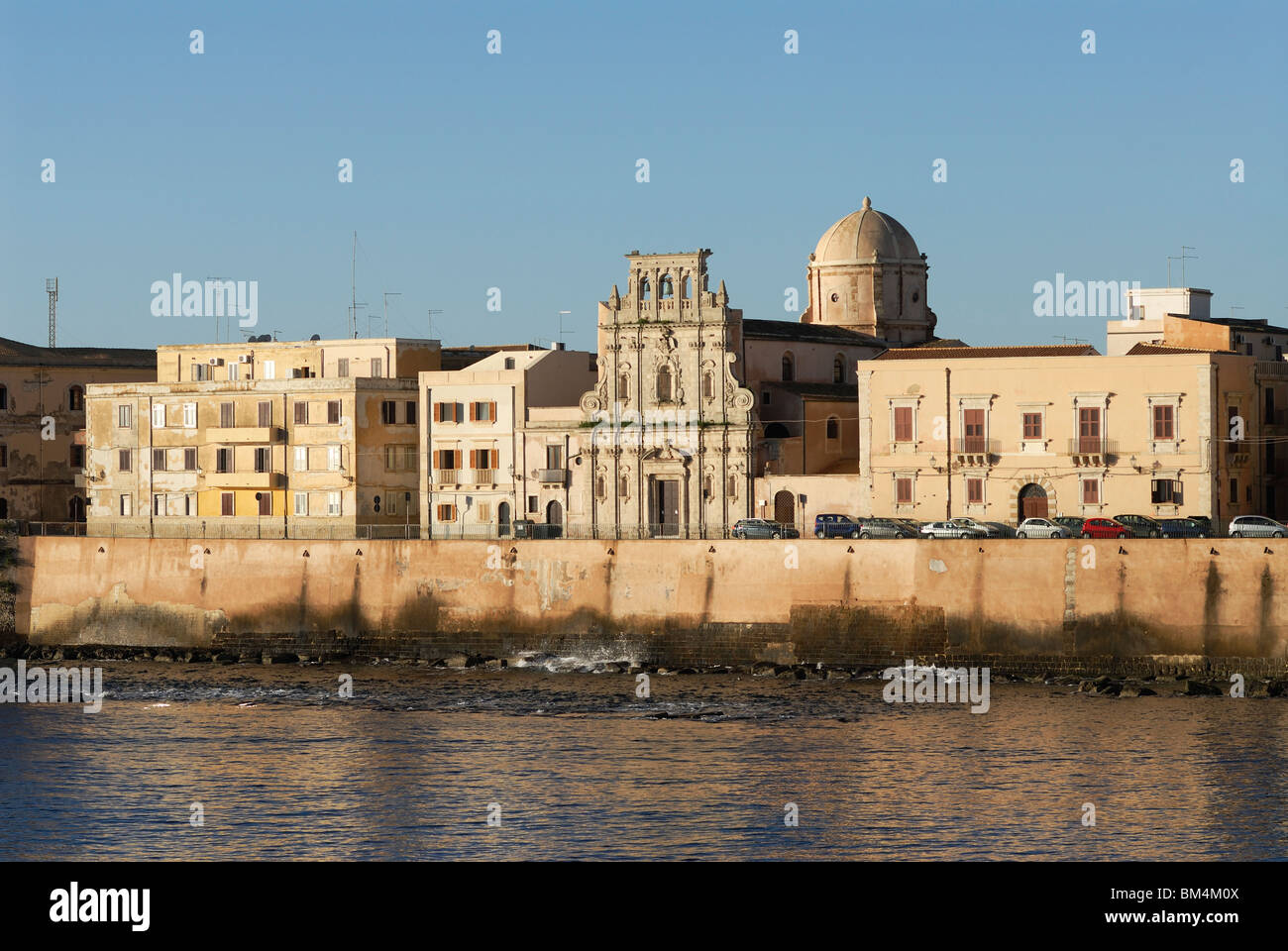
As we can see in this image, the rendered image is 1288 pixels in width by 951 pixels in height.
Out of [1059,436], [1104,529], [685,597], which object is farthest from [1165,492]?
[685,597]

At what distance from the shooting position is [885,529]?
6700 centimetres

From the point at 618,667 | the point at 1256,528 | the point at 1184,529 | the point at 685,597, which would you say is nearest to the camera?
the point at 1256,528

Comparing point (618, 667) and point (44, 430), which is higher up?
point (44, 430)

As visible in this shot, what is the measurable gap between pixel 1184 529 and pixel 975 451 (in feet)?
30.4

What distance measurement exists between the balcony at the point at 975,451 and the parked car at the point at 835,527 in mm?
4938

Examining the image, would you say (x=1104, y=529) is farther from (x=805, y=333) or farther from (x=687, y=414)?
(x=805, y=333)

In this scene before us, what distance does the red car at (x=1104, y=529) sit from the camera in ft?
209

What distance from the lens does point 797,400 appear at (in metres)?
77.7

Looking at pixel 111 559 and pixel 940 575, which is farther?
pixel 111 559
